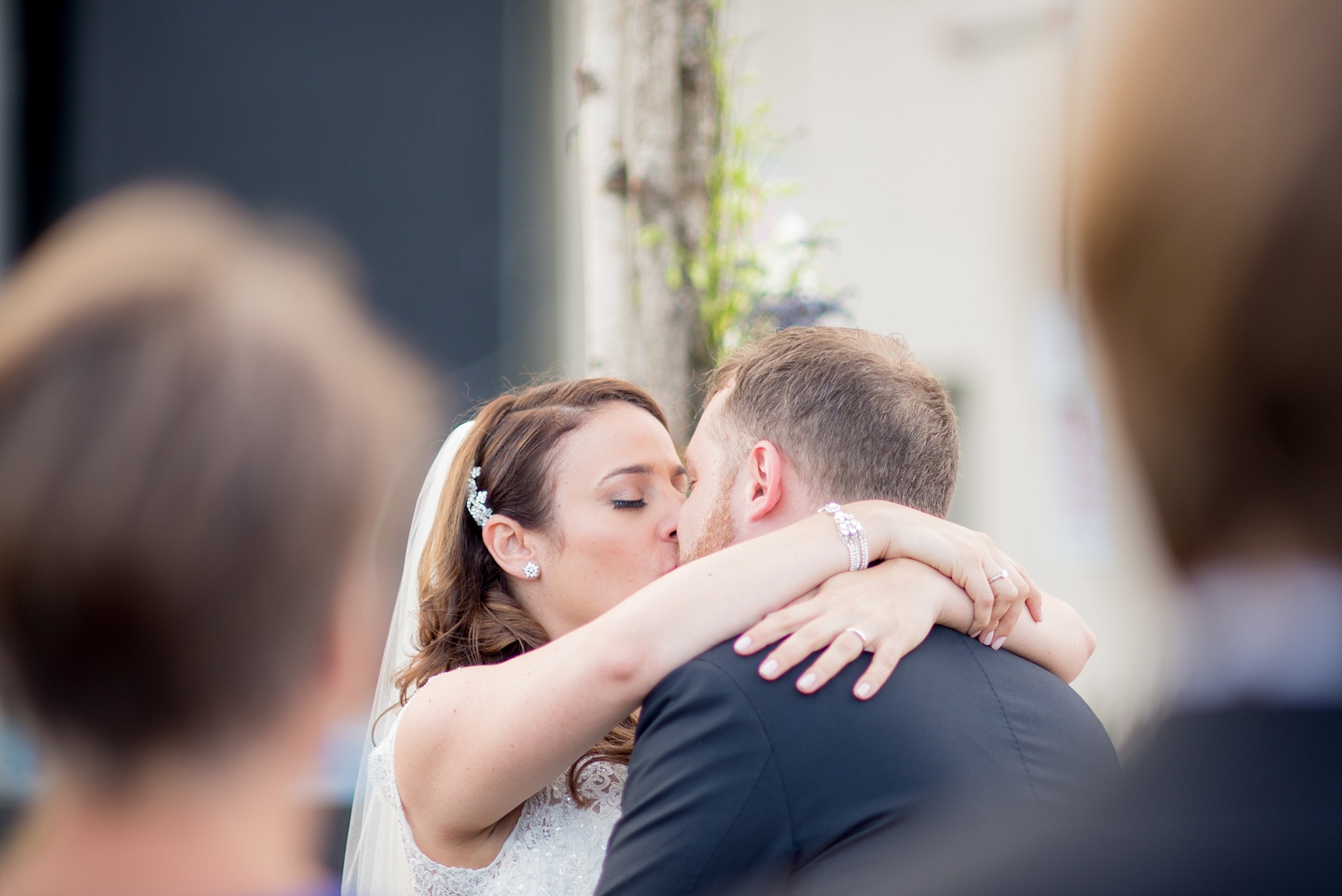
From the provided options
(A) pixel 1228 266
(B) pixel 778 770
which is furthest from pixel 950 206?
(A) pixel 1228 266

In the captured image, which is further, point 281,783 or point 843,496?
point 843,496

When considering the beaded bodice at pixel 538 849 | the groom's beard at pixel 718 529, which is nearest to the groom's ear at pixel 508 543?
the beaded bodice at pixel 538 849

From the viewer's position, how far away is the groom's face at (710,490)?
6.99ft

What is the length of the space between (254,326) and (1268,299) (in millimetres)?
780

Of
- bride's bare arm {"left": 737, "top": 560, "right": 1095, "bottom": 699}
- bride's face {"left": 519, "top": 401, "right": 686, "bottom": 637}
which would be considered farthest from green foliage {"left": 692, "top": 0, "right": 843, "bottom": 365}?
bride's bare arm {"left": 737, "top": 560, "right": 1095, "bottom": 699}

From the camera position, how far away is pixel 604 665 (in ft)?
5.73

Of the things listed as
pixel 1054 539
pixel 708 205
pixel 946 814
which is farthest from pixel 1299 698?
pixel 1054 539

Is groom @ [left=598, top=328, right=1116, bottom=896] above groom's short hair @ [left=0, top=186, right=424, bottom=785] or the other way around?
the other way around

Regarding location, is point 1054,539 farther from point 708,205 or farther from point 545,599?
point 545,599

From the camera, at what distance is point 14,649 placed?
0.84 metres

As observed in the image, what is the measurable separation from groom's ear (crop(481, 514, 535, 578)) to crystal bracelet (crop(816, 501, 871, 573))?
1.11m

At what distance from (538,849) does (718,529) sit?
85 centimetres

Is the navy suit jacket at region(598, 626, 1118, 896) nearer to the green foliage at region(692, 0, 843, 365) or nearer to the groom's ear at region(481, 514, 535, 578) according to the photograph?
the groom's ear at region(481, 514, 535, 578)

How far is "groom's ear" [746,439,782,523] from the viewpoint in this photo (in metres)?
2.04
